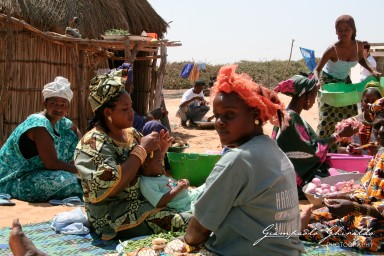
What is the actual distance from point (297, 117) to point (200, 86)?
8.26 m

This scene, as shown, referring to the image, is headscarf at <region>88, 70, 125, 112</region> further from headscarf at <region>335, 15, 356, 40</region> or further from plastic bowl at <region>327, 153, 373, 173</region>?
headscarf at <region>335, 15, 356, 40</region>

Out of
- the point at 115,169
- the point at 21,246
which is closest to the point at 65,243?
the point at 115,169

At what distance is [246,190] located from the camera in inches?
95.4

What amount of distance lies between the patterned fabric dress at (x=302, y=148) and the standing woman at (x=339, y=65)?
1.65 metres

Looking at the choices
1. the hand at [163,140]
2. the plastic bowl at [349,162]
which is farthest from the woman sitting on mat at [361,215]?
the plastic bowl at [349,162]

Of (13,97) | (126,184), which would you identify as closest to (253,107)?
(126,184)

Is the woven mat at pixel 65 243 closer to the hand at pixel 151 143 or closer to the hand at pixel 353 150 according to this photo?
the hand at pixel 151 143

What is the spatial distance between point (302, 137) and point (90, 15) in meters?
7.20

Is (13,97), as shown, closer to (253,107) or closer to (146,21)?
(146,21)

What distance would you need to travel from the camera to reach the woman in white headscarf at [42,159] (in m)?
5.55

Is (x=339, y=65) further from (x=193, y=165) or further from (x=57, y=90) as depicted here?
(x=57, y=90)

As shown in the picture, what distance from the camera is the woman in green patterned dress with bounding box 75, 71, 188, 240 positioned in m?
3.77

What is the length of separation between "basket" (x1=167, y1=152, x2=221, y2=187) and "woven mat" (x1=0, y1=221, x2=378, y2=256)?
2.34 metres

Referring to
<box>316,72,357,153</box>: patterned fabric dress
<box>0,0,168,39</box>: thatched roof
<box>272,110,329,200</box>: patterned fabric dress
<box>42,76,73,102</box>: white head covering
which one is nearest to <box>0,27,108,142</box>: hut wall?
<box>0,0,168,39</box>: thatched roof
